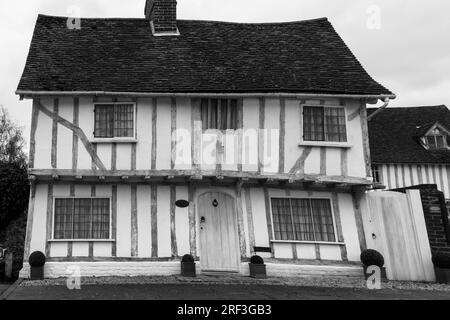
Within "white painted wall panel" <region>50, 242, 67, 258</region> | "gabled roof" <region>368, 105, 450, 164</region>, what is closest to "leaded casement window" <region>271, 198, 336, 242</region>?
"white painted wall panel" <region>50, 242, 67, 258</region>

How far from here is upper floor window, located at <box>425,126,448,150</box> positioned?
2383cm

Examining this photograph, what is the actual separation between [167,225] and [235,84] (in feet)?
13.7

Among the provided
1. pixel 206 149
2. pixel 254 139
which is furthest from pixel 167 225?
pixel 254 139

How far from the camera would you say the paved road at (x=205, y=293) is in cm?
805

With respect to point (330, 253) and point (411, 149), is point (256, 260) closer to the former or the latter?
point (330, 253)

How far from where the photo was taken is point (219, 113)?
12359 mm

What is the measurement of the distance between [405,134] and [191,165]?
16.6 meters

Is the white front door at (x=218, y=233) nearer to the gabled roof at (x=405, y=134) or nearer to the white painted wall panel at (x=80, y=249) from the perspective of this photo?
the white painted wall panel at (x=80, y=249)

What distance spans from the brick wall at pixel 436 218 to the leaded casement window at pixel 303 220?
100 inches

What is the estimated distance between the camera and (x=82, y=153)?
11.6 meters

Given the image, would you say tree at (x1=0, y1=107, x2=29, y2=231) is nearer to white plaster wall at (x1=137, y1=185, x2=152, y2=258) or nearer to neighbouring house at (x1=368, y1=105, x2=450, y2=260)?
white plaster wall at (x1=137, y1=185, x2=152, y2=258)

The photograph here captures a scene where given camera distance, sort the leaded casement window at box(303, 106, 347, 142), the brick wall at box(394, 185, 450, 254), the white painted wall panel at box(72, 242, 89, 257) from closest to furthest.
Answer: the white painted wall panel at box(72, 242, 89, 257) < the brick wall at box(394, 185, 450, 254) < the leaded casement window at box(303, 106, 347, 142)

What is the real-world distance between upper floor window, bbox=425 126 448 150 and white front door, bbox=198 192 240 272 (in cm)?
1572

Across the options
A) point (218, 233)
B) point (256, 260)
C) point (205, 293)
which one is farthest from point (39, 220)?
point (256, 260)
